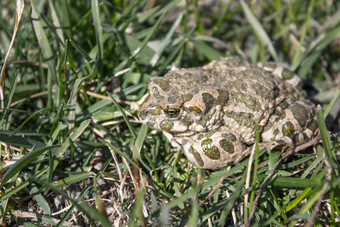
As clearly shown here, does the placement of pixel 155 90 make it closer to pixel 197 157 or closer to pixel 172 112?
pixel 172 112

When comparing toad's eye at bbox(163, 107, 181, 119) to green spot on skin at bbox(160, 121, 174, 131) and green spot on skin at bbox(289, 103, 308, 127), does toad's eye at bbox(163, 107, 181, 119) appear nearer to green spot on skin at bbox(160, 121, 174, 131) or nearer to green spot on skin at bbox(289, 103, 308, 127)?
green spot on skin at bbox(160, 121, 174, 131)

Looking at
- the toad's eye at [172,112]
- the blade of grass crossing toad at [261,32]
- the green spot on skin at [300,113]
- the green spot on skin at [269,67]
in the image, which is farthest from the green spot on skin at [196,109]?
the blade of grass crossing toad at [261,32]

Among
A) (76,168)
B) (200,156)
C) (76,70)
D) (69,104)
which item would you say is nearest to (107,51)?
(76,70)

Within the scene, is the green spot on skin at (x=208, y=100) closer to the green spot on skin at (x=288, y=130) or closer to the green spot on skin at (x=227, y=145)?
the green spot on skin at (x=227, y=145)

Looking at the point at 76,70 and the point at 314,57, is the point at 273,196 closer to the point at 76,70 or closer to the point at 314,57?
the point at 314,57

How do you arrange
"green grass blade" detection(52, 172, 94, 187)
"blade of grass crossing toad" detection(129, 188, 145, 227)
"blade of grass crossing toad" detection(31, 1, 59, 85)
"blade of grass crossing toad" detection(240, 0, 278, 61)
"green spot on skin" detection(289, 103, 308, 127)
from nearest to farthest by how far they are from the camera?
"blade of grass crossing toad" detection(129, 188, 145, 227), "green grass blade" detection(52, 172, 94, 187), "green spot on skin" detection(289, 103, 308, 127), "blade of grass crossing toad" detection(31, 1, 59, 85), "blade of grass crossing toad" detection(240, 0, 278, 61)

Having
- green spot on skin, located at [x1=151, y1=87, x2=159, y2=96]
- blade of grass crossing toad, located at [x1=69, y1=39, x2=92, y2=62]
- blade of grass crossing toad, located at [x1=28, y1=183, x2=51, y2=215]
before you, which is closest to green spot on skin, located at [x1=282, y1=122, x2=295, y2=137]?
green spot on skin, located at [x1=151, y1=87, x2=159, y2=96]
